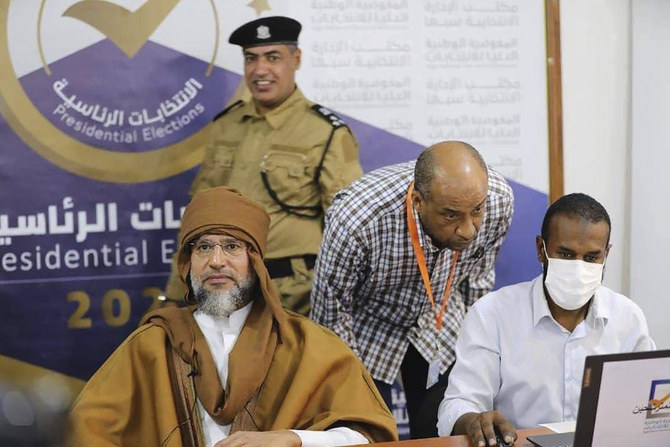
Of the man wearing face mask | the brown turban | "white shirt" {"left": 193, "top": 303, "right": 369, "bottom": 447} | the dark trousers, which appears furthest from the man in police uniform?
the man wearing face mask

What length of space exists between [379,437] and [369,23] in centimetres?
213

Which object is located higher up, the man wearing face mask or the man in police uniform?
the man in police uniform

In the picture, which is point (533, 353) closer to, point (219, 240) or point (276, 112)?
point (219, 240)

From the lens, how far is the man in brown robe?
246 cm

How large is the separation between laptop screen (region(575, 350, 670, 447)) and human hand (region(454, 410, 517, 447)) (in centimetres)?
35

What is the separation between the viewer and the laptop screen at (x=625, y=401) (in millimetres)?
1793

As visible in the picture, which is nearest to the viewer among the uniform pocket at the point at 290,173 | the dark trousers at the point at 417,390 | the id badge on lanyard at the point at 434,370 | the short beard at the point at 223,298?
the short beard at the point at 223,298

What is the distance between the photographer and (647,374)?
5.98ft

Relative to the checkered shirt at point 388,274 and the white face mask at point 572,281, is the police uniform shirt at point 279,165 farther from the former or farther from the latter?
the white face mask at point 572,281

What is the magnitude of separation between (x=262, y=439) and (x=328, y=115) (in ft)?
6.48

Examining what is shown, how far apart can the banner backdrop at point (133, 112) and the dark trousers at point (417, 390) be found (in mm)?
968

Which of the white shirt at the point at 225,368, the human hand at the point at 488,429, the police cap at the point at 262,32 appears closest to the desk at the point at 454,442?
the human hand at the point at 488,429

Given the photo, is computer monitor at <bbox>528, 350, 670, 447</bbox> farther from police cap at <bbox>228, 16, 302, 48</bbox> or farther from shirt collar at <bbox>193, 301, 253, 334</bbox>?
police cap at <bbox>228, 16, 302, 48</bbox>

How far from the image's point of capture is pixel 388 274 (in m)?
3.37
